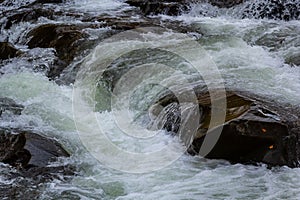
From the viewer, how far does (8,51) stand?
7.84 m

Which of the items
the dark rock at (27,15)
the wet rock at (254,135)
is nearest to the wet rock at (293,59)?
the wet rock at (254,135)

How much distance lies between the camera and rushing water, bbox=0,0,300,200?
12.9ft

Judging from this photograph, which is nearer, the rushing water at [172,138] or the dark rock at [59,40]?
the rushing water at [172,138]

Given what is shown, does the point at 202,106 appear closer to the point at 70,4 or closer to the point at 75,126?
the point at 75,126

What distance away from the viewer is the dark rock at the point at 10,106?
5652mm

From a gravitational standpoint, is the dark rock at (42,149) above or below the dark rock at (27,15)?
below

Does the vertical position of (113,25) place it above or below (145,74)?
above

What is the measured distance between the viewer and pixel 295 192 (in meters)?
3.75

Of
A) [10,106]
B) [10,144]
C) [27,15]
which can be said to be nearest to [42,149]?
[10,144]

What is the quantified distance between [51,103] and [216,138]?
258 centimetres

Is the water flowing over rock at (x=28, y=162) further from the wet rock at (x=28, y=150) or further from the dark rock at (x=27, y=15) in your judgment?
the dark rock at (x=27, y=15)

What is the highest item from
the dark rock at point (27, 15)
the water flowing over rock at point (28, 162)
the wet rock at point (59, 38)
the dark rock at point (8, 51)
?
the dark rock at point (27, 15)

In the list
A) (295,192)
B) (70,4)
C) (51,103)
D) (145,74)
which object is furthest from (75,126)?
(70,4)

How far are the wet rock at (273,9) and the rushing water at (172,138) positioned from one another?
0.24m
